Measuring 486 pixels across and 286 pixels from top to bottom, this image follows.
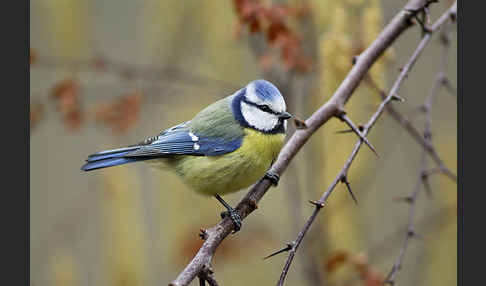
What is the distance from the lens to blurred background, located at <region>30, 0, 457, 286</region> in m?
3.08

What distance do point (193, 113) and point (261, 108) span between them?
1.28m

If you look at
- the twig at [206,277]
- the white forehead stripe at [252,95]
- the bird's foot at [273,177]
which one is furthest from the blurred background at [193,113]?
the twig at [206,277]

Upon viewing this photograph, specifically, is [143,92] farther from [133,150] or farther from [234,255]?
[234,255]

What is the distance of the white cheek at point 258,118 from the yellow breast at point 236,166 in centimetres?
4

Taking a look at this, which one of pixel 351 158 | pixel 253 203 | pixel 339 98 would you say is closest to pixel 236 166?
pixel 253 203

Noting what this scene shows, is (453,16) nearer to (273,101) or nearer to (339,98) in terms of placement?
(339,98)

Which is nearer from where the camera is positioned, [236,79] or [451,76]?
[236,79]

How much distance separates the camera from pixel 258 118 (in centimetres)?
262

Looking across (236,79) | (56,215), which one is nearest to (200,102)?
(236,79)

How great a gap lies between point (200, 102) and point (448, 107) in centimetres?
185

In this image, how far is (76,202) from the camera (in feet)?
12.5

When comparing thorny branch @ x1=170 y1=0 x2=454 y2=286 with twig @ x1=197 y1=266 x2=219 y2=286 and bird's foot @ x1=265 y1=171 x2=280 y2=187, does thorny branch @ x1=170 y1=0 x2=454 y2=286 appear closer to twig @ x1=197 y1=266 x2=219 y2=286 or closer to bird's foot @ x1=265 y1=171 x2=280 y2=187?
bird's foot @ x1=265 y1=171 x2=280 y2=187

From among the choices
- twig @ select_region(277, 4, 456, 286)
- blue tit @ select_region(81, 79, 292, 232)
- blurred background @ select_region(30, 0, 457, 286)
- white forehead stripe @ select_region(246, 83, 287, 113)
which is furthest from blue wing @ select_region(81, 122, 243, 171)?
twig @ select_region(277, 4, 456, 286)

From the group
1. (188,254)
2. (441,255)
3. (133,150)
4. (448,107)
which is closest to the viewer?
(133,150)
